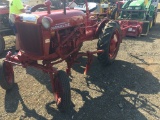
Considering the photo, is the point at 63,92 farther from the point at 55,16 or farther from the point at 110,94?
the point at 55,16

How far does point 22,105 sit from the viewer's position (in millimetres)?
3939

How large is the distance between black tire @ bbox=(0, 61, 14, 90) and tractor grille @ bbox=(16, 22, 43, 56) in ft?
2.13

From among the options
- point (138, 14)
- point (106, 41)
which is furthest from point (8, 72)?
point (138, 14)

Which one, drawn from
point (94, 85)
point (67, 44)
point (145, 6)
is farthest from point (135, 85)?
point (145, 6)

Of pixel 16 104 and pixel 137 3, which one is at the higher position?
pixel 137 3

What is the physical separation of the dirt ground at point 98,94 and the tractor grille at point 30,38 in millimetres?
1017

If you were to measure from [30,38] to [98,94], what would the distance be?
70.3 inches

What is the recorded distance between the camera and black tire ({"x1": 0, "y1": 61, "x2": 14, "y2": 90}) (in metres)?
4.20

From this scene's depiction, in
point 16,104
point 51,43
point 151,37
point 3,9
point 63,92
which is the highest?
point 3,9

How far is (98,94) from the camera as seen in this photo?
4.26 m

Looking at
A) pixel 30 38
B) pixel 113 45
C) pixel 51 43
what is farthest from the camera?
pixel 113 45

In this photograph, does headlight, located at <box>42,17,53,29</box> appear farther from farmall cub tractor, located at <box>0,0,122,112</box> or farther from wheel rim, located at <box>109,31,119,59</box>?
wheel rim, located at <box>109,31,119,59</box>

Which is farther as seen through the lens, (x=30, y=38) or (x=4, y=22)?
(x=4, y=22)

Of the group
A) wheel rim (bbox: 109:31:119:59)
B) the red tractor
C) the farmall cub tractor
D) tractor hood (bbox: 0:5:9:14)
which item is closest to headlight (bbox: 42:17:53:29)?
the farmall cub tractor
